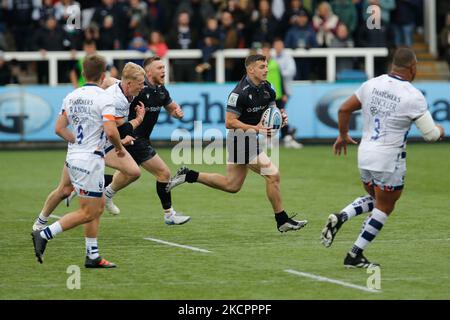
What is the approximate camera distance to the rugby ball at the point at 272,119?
14.2 meters

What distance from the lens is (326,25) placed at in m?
30.6

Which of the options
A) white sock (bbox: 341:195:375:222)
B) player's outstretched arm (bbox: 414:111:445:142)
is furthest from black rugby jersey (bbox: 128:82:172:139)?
player's outstretched arm (bbox: 414:111:445:142)

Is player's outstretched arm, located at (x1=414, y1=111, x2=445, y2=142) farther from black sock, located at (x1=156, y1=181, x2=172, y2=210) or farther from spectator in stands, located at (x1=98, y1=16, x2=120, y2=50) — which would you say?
spectator in stands, located at (x1=98, y1=16, x2=120, y2=50)

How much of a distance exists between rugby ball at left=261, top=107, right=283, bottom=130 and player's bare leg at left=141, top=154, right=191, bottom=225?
176cm

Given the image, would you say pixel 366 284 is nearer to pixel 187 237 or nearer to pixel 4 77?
pixel 187 237

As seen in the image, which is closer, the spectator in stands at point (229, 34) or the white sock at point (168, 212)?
the white sock at point (168, 212)

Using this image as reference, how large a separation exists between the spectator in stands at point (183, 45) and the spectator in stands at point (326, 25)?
332 centimetres

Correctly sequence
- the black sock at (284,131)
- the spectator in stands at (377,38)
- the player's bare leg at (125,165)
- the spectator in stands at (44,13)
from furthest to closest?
1. the spectator in stands at (377,38)
2. the spectator in stands at (44,13)
3. the black sock at (284,131)
4. the player's bare leg at (125,165)

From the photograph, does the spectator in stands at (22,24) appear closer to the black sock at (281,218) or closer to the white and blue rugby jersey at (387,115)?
the black sock at (281,218)

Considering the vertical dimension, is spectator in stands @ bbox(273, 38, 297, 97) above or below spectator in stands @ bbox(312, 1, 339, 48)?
below

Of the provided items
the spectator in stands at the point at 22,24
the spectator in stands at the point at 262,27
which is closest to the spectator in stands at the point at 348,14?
the spectator in stands at the point at 262,27

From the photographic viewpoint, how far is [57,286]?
34.6 ft

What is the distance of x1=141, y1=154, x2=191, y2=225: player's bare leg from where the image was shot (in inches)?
597
